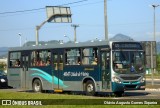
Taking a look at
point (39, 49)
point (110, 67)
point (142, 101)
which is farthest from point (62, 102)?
point (39, 49)

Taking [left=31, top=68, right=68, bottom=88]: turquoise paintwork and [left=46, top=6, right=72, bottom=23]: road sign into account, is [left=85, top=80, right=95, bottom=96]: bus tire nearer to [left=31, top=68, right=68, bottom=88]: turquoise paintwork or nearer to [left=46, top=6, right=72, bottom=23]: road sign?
[left=31, top=68, right=68, bottom=88]: turquoise paintwork

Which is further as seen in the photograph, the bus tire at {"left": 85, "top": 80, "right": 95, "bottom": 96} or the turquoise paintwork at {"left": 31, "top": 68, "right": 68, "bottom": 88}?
the turquoise paintwork at {"left": 31, "top": 68, "right": 68, "bottom": 88}

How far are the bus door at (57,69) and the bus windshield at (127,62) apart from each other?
4.29 meters

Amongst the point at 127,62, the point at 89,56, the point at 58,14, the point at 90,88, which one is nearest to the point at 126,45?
the point at 127,62

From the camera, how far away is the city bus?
23.9 m

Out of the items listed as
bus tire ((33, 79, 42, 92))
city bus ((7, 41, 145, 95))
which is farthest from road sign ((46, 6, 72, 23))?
bus tire ((33, 79, 42, 92))

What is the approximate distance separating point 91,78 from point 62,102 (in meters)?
8.30

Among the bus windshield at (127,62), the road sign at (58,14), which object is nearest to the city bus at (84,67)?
the bus windshield at (127,62)

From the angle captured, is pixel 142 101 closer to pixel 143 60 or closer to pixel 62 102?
pixel 62 102

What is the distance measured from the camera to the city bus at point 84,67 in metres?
23.9

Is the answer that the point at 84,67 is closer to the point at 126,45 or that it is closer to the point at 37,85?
the point at 126,45

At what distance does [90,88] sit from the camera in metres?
25.0

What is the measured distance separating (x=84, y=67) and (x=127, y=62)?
8.59ft

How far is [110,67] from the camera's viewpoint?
2370cm
